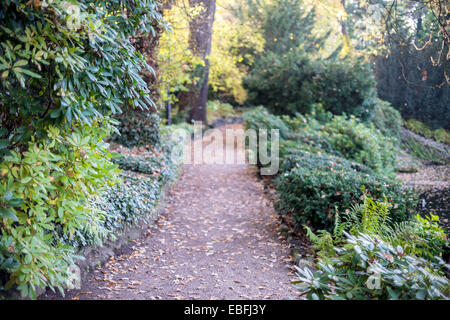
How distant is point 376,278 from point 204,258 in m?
2.76

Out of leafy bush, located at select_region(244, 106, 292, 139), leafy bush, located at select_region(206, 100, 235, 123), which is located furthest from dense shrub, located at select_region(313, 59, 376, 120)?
leafy bush, located at select_region(206, 100, 235, 123)

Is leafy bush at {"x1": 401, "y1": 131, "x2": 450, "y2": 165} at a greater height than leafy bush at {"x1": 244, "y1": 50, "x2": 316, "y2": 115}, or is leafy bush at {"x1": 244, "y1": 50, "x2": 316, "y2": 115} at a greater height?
leafy bush at {"x1": 244, "y1": 50, "x2": 316, "y2": 115}

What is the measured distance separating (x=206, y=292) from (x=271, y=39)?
56.5 ft

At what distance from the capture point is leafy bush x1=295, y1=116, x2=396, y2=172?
834 centimetres

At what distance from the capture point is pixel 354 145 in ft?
28.9

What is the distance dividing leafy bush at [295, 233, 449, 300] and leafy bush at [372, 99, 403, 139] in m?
6.37

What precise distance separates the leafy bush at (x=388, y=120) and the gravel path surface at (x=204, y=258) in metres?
3.84

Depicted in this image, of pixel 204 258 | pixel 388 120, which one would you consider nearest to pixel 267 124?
pixel 388 120

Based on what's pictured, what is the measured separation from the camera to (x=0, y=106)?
9.34ft

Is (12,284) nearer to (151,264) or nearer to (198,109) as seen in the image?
→ (151,264)

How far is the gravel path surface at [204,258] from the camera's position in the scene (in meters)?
3.79

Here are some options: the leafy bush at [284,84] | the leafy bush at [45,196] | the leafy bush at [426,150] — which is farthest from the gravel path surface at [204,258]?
the leafy bush at [284,84]

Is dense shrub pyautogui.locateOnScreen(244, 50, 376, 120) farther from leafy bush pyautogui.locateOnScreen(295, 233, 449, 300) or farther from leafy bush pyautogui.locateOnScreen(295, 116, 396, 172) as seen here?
leafy bush pyautogui.locateOnScreen(295, 233, 449, 300)

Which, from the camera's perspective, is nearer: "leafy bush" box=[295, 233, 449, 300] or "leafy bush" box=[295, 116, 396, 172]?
"leafy bush" box=[295, 233, 449, 300]
